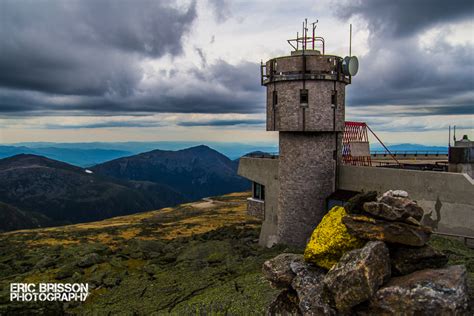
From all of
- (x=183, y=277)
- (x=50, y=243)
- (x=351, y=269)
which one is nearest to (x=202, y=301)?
(x=183, y=277)

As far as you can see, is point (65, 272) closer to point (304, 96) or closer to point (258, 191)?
point (258, 191)

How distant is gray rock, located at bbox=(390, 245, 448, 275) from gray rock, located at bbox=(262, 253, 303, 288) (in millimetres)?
4269

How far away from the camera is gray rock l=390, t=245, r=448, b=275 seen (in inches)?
553

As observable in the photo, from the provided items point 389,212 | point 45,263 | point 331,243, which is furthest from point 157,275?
point 389,212

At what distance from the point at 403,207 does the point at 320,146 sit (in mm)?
17663

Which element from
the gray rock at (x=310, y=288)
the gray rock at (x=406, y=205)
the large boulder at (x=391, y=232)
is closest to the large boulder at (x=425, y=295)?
the large boulder at (x=391, y=232)

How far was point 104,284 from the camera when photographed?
2900 centimetres

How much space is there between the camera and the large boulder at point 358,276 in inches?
515

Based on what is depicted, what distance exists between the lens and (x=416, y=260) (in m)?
14.1

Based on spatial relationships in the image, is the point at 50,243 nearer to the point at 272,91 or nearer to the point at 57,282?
the point at 57,282

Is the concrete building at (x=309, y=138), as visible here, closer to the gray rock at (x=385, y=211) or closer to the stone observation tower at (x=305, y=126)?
the stone observation tower at (x=305, y=126)

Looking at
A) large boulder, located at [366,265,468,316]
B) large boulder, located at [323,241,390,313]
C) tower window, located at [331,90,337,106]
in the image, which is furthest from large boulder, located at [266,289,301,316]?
tower window, located at [331,90,337,106]

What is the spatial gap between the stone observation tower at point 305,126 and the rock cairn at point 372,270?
50.1ft

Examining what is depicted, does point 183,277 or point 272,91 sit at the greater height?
point 272,91
